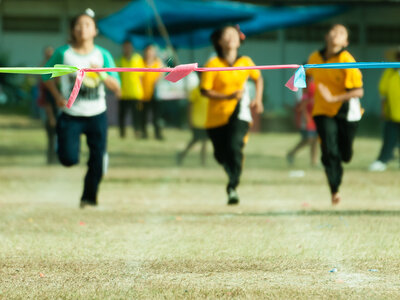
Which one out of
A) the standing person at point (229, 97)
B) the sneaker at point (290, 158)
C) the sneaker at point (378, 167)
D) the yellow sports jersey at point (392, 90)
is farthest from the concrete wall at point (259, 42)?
the standing person at point (229, 97)

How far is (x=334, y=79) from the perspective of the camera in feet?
29.6

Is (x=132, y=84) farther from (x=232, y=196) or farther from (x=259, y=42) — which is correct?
(x=259, y=42)

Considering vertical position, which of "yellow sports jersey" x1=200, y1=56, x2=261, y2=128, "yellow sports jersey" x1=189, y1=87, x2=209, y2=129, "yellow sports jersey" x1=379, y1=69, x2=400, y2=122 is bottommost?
"yellow sports jersey" x1=189, y1=87, x2=209, y2=129

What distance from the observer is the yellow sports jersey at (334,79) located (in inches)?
352

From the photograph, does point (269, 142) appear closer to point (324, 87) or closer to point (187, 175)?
point (187, 175)

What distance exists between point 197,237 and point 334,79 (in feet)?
8.27

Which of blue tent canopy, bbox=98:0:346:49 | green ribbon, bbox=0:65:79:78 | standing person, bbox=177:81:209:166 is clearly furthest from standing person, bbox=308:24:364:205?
blue tent canopy, bbox=98:0:346:49

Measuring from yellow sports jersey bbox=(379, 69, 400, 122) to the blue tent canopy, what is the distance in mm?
5908

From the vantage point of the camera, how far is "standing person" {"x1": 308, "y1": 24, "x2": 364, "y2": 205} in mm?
8945

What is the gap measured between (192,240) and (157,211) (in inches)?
81.3

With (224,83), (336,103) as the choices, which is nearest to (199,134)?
(224,83)

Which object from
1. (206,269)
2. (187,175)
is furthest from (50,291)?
(187,175)

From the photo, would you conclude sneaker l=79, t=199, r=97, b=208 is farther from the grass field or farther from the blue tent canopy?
the blue tent canopy

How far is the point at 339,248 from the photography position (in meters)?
6.66
